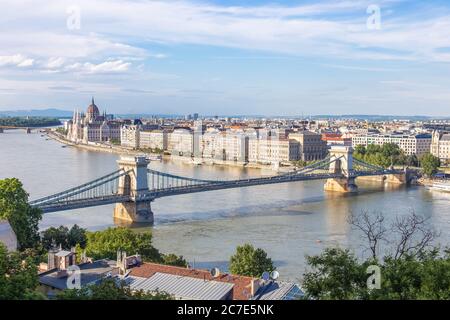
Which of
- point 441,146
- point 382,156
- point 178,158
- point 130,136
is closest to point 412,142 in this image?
point 441,146

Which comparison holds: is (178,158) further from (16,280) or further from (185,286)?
(16,280)

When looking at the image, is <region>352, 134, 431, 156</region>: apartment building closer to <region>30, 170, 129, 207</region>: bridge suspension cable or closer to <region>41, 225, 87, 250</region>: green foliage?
<region>30, 170, 129, 207</region>: bridge suspension cable

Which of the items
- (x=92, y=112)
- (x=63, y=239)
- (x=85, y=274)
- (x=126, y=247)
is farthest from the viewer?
(x=92, y=112)

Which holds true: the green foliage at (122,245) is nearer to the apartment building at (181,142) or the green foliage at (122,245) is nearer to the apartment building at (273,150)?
the apartment building at (273,150)
